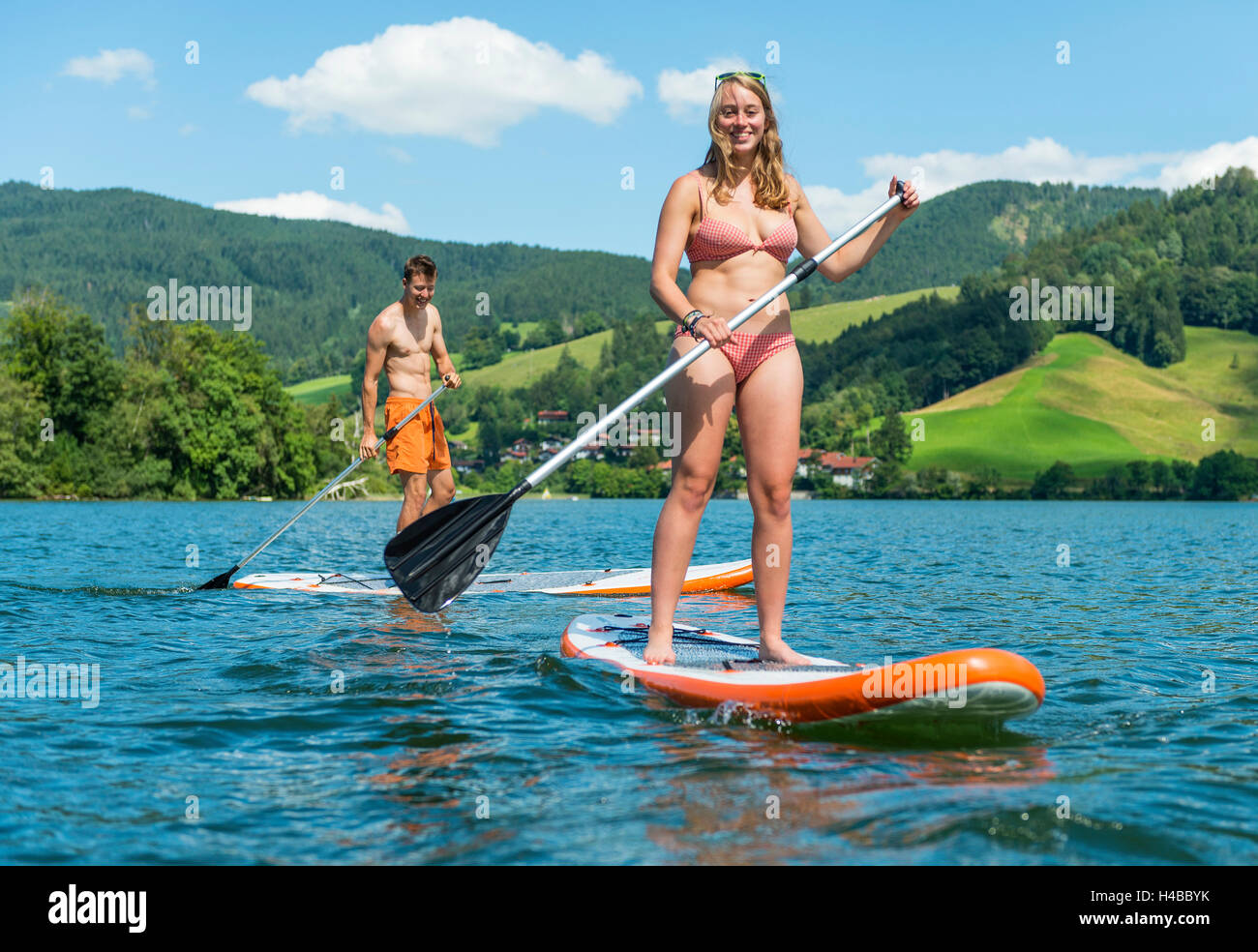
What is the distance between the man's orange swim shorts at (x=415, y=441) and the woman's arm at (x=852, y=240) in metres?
5.34

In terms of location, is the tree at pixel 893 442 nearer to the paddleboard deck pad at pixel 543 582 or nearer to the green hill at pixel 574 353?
the green hill at pixel 574 353

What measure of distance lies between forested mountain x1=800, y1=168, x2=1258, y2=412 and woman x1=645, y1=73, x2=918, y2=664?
125000 millimetres

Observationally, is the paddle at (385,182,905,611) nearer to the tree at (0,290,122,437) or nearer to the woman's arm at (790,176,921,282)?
the woman's arm at (790,176,921,282)

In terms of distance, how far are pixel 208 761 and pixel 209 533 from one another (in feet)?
79.9

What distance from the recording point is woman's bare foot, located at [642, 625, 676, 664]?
6312 mm

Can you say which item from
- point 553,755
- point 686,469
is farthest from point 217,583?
point 553,755

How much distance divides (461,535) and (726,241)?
243 centimetres

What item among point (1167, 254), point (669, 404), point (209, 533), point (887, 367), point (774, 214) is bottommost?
point (209, 533)

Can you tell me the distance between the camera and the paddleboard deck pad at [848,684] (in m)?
4.86

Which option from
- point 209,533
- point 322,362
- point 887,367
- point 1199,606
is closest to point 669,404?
point 1199,606

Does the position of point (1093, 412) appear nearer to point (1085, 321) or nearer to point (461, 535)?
point (1085, 321)

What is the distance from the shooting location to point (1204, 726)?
5473mm

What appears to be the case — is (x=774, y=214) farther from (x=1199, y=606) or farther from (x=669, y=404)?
(x=1199, y=606)
